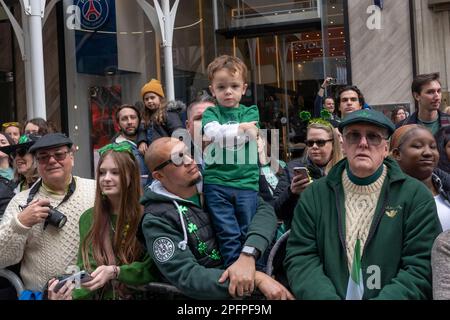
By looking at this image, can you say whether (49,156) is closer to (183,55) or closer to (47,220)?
(47,220)

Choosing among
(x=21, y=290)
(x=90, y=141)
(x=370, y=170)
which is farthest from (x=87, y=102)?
(x=370, y=170)

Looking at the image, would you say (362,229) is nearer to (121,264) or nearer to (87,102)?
(121,264)

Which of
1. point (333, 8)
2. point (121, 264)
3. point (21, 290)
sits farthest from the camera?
point (333, 8)

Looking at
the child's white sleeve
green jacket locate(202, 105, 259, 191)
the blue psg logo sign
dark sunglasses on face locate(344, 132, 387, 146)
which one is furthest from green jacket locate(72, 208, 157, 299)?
the blue psg logo sign

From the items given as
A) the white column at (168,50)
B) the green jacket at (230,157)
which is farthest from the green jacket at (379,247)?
the white column at (168,50)

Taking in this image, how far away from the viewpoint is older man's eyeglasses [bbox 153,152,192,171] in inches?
139

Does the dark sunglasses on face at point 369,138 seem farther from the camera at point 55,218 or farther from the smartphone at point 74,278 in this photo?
the camera at point 55,218

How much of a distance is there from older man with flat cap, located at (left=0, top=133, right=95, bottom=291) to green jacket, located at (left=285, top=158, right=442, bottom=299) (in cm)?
162

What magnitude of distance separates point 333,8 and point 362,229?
1012cm

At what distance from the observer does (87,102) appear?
1441 cm

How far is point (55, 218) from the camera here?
385cm

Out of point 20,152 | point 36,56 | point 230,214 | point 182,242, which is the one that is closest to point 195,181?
point 230,214

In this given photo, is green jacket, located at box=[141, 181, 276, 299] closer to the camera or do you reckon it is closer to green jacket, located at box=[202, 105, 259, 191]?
green jacket, located at box=[202, 105, 259, 191]

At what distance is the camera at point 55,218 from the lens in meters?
3.85
